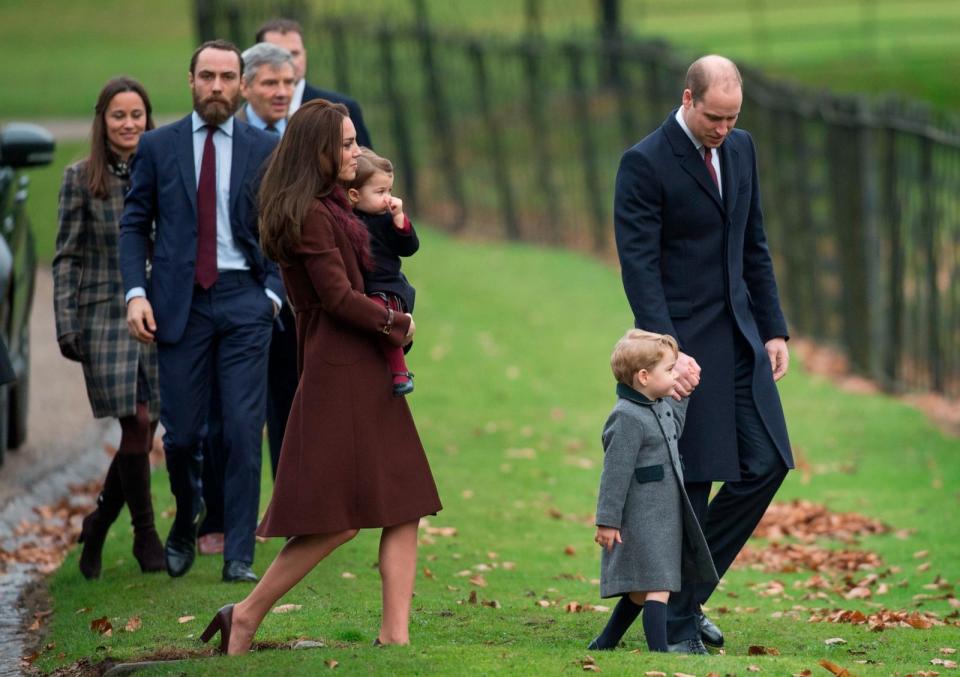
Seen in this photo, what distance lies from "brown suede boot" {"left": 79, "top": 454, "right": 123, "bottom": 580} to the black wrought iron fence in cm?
788

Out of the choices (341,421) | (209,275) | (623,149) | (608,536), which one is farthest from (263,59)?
(623,149)

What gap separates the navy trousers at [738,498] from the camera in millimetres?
6754

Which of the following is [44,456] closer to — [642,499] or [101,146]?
[101,146]

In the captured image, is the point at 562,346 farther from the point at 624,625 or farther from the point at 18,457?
the point at 624,625

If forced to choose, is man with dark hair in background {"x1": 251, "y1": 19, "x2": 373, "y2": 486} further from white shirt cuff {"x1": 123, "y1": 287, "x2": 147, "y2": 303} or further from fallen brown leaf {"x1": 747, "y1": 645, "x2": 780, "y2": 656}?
fallen brown leaf {"x1": 747, "y1": 645, "x2": 780, "y2": 656}

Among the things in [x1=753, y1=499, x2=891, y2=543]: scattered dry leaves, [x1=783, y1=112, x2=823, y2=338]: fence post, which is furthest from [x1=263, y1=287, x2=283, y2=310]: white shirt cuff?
[x1=783, y1=112, x2=823, y2=338]: fence post

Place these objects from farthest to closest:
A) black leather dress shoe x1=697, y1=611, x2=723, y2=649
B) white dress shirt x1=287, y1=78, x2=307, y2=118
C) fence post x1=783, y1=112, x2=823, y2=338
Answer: fence post x1=783, y1=112, x2=823, y2=338
white dress shirt x1=287, y1=78, x2=307, y2=118
black leather dress shoe x1=697, y1=611, x2=723, y2=649

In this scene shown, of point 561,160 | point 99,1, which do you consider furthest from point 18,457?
point 99,1

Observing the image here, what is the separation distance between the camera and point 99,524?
8.27 m

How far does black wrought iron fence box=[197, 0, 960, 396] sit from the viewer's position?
1512 centimetres

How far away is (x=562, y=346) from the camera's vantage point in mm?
17516

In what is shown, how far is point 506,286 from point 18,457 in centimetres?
1037

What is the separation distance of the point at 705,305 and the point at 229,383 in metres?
2.20

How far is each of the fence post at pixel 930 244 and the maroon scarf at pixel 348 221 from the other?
8.99 m
